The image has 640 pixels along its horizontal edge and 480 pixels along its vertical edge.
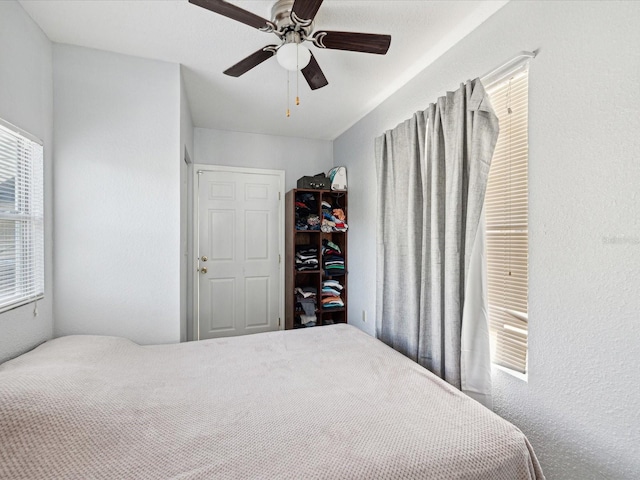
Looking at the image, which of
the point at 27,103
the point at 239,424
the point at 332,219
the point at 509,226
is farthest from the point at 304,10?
the point at 332,219

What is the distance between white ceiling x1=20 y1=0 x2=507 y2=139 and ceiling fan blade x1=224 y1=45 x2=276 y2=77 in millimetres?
212

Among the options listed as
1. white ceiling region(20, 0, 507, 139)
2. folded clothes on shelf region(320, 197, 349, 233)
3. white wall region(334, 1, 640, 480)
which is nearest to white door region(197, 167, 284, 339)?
folded clothes on shelf region(320, 197, 349, 233)

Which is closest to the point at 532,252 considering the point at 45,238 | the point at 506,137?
the point at 506,137

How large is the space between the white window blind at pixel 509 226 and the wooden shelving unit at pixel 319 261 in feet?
6.47

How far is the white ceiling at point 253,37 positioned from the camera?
1.64m

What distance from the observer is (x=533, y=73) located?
4.58 ft

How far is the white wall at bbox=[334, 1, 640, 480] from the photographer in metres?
1.08

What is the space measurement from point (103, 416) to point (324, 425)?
0.81 meters

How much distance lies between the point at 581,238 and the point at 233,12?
70.0 inches

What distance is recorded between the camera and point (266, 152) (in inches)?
148

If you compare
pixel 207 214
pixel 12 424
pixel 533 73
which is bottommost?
pixel 12 424

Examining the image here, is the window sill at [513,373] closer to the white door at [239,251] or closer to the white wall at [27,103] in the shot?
the white wall at [27,103]

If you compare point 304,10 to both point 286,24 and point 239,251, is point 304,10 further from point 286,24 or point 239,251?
point 239,251

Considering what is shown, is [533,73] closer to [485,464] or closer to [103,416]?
[485,464]
